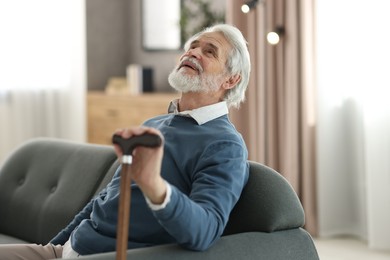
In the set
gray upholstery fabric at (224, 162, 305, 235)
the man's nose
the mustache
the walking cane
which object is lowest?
gray upholstery fabric at (224, 162, 305, 235)

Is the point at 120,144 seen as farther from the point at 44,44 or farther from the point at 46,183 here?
the point at 44,44

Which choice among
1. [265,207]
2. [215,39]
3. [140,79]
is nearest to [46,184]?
[215,39]

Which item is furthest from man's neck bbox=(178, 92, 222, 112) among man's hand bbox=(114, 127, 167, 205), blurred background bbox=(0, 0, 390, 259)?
blurred background bbox=(0, 0, 390, 259)

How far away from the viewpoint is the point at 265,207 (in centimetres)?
232

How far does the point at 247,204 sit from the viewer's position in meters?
2.35

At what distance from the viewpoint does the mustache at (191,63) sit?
2486mm

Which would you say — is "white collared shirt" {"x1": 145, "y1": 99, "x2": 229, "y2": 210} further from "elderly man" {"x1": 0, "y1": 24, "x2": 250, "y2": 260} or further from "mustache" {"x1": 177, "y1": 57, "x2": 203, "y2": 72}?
"mustache" {"x1": 177, "y1": 57, "x2": 203, "y2": 72}

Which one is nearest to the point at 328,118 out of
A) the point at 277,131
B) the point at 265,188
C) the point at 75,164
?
the point at 277,131

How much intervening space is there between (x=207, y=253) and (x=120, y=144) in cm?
43

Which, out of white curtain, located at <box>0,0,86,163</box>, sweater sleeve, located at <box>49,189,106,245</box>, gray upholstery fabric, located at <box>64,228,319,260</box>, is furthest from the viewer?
white curtain, located at <box>0,0,86,163</box>

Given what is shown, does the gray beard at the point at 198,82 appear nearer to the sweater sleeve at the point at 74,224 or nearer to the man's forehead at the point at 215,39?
the man's forehead at the point at 215,39

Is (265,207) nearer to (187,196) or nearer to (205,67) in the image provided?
(187,196)

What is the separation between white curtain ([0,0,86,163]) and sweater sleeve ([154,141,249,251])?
427 cm

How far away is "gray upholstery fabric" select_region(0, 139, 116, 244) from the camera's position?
298 cm
